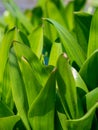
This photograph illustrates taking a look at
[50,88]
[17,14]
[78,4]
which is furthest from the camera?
[78,4]

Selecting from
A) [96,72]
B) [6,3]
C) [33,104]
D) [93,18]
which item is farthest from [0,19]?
[33,104]

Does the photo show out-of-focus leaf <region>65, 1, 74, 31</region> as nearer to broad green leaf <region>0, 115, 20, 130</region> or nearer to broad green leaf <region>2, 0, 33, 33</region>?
broad green leaf <region>2, 0, 33, 33</region>

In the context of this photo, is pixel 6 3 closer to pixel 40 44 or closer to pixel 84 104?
pixel 40 44

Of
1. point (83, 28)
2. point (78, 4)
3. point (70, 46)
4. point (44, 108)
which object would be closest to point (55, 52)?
point (70, 46)

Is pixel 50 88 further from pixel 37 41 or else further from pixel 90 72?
pixel 37 41

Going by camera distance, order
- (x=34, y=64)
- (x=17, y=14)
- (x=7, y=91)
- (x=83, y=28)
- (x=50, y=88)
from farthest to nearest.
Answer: (x=17, y=14) < (x=83, y=28) < (x=7, y=91) < (x=34, y=64) < (x=50, y=88)

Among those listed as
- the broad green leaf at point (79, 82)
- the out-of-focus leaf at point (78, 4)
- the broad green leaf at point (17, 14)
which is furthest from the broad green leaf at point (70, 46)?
the out-of-focus leaf at point (78, 4)

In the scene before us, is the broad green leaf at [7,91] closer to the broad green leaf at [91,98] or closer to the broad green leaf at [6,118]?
the broad green leaf at [6,118]
